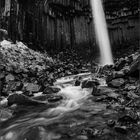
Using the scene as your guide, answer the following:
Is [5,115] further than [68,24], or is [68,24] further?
[68,24]

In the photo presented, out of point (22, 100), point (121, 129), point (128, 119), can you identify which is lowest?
point (121, 129)

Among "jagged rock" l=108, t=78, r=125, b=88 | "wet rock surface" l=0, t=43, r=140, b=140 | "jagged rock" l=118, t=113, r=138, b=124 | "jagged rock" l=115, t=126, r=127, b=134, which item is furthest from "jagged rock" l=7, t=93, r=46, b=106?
"jagged rock" l=115, t=126, r=127, b=134

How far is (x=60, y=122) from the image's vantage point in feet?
22.6

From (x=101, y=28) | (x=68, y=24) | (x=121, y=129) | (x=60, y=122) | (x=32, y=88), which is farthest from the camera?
(x=101, y=28)

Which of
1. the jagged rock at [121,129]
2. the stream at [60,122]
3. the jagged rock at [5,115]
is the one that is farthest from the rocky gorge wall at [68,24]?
the jagged rock at [121,129]

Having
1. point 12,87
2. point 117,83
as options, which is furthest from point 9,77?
point 117,83

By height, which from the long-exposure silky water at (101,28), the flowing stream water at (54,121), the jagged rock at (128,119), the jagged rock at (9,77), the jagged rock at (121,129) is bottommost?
the flowing stream water at (54,121)

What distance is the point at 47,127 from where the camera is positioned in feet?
21.2

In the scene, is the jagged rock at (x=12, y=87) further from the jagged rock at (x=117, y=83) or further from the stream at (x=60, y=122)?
the jagged rock at (x=117, y=83)

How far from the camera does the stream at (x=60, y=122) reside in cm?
568

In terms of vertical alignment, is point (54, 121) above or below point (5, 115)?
below

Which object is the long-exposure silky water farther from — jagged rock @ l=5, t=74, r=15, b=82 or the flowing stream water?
the flowing stream water

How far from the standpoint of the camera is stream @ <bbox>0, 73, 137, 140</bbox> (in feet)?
18.6

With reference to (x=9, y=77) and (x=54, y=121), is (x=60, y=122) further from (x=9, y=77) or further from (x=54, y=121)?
(x=9, y=77)
